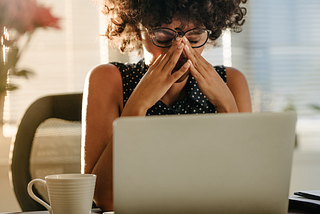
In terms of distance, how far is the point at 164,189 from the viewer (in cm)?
43

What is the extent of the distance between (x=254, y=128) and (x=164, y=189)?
0.15 metres

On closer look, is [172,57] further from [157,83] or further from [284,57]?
[284,57]

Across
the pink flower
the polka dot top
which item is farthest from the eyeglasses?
the pink flower

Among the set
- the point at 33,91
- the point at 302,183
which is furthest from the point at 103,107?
the point at 302,183

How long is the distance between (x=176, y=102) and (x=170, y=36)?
0.83 ft

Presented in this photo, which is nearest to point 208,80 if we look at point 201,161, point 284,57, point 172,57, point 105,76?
point 172,57

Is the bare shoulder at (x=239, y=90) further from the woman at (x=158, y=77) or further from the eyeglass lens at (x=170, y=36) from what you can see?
the eyeglass lens at (x=170, y=36)

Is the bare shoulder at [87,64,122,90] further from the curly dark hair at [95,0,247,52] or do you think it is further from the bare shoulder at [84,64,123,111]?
the curly dark hair at [95,0,247,52]

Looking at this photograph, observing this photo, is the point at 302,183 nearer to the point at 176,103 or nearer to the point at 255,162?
the point at 176,103

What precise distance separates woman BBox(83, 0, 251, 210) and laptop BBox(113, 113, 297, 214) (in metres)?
0.42

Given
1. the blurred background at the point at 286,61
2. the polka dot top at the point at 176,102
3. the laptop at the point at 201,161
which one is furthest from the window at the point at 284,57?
the laptop at the point at 201,161

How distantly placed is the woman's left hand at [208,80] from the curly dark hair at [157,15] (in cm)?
11

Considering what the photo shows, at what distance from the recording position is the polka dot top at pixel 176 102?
1104 millimetres

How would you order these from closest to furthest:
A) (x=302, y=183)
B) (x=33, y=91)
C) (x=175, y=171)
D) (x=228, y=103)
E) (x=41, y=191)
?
(x=175, y=171) → (x=228, y=103) → (x=41, y=191) → (x=33, y=91) → (x=302, y=183)
